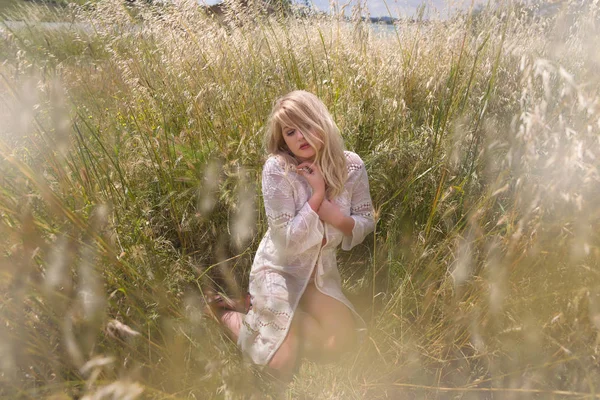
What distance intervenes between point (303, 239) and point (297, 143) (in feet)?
1.37

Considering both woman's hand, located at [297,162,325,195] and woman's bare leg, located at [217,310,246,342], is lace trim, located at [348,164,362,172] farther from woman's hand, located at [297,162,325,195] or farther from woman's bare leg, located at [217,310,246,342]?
woman's bare leg, located at [217,310,246,342]

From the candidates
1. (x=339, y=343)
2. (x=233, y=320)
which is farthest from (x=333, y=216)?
(x=233, y=320)

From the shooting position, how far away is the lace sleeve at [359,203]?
1870 mm

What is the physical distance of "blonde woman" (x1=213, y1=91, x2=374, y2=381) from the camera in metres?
1.71

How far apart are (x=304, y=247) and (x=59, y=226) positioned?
947 mm

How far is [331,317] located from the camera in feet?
5.90

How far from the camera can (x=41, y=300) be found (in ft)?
3.70

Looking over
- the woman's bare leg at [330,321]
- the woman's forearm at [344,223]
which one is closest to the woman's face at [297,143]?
the woman's forearm at [344,223]

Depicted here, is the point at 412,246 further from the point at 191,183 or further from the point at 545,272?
the point at 191,183

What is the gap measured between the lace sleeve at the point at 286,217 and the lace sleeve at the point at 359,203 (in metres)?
0.17

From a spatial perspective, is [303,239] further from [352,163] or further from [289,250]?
[352,163]

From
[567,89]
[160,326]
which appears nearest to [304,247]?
[160,326]

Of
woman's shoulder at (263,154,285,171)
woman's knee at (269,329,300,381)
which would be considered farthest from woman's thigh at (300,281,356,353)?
woman's shoulder at (263,154,285,171)

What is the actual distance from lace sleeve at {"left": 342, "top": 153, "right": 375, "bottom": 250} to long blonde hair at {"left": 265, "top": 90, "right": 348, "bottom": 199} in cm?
8
